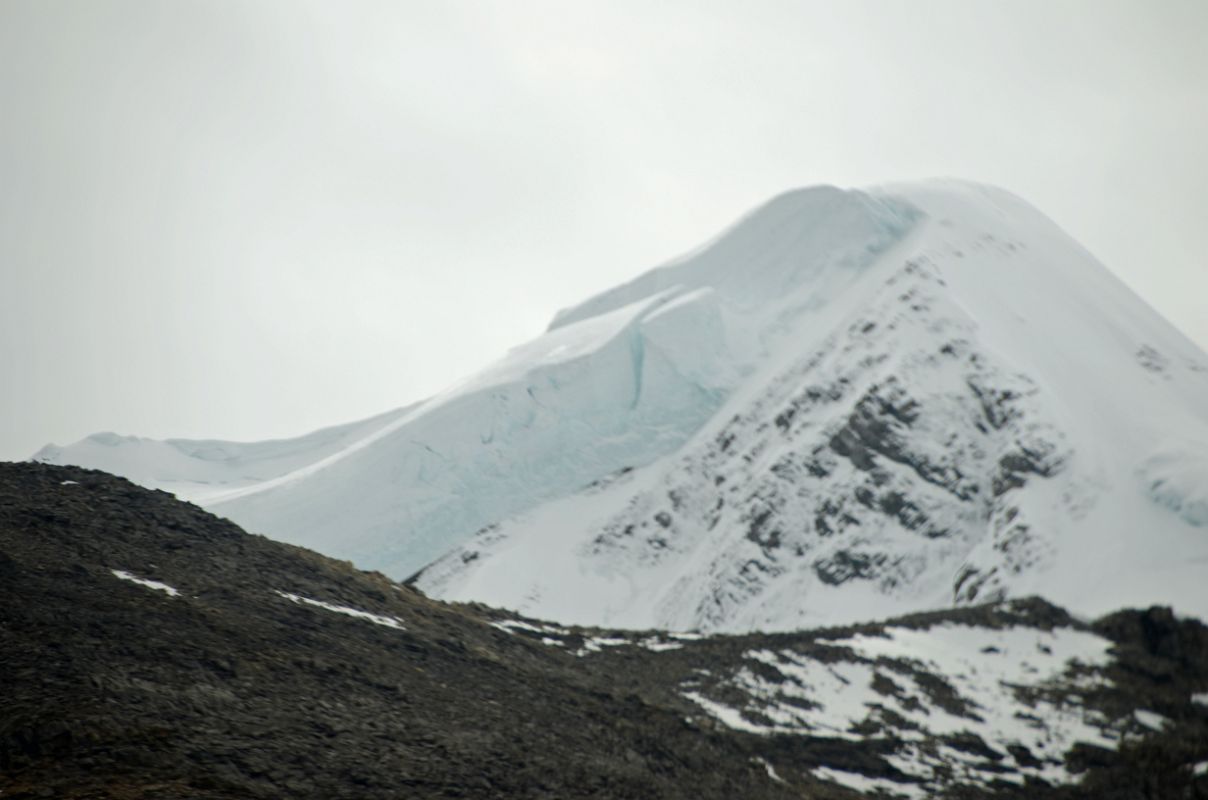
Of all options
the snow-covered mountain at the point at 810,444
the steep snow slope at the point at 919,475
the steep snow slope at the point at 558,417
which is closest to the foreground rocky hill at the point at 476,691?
the steep snow slope at the point at 919,475

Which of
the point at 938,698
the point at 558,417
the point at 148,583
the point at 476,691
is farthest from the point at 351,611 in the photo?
the point at 558,417

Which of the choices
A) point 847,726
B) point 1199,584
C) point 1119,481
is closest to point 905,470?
point 1119,481

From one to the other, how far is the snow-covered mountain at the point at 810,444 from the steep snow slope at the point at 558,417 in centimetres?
19

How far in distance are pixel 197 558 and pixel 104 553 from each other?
389 centimetres

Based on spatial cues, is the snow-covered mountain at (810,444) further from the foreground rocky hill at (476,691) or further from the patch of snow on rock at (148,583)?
the patch of snow on rock at (148,583)

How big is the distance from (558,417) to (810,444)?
2032 cm

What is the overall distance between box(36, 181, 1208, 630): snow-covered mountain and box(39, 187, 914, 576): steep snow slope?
0.63 feet

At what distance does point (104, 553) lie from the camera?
37281 millimetres

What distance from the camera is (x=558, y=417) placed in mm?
93625

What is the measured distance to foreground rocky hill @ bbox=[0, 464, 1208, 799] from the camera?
27.4 metres

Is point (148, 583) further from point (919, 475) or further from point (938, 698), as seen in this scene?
point (919, 475)

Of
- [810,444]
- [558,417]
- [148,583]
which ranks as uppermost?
[558,417]

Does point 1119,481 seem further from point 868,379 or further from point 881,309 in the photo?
point 881,309

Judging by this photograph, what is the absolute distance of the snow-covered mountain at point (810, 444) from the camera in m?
Result: 73.1
